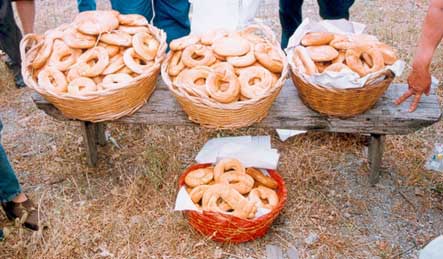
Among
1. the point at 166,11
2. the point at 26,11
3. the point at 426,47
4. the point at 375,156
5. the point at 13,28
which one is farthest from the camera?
the point at 13,28

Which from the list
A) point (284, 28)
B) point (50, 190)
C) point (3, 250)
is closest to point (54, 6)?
point (284, 28)

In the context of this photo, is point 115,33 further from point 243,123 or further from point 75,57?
point 243,123

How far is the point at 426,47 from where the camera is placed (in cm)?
184

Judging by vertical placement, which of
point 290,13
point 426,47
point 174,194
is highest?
point 426,47

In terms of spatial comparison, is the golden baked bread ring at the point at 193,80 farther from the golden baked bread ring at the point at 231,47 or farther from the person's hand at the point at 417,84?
the person's hand at the point at 417,84

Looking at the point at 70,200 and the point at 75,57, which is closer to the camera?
the point at 75,57

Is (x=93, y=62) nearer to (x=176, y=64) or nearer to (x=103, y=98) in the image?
(x=103, y=98)

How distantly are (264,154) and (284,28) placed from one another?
1.48 metres

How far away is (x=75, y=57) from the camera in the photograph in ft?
7.45

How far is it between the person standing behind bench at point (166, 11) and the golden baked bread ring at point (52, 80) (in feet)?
2.89

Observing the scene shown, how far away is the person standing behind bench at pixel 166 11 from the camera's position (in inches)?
115

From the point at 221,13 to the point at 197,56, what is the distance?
0.78m

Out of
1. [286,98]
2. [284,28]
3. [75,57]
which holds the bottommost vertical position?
[284,28]

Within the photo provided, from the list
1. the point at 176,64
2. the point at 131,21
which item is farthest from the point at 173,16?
the point at 176,64
